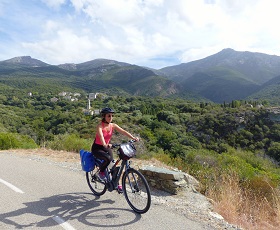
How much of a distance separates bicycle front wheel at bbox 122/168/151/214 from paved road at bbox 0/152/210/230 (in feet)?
0.42

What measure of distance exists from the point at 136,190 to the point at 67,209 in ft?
4.08

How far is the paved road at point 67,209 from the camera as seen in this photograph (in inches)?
148

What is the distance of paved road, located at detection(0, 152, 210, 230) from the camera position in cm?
376

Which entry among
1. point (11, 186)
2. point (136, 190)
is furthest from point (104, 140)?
point (11, 186)

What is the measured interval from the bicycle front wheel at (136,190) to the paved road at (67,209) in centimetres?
13

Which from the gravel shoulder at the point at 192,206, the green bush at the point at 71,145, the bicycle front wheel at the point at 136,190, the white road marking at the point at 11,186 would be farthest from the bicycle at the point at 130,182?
the green bush at the point at 71,145

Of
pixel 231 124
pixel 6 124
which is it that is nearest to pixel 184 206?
pixel 231 124

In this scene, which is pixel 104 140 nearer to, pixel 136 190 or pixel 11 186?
pixel 136 190

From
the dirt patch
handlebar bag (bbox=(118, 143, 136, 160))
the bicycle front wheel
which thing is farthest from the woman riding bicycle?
the dirt patch

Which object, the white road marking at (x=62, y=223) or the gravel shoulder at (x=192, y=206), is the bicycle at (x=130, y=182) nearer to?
the gravel shoulder at (x=192, y=206)

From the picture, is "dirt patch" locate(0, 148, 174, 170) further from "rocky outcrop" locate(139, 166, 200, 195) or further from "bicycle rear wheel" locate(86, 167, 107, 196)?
"bicycle rear wheel" locate(86, 167, 107, 196)

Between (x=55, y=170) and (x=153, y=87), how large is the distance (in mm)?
189050

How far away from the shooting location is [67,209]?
434 cm

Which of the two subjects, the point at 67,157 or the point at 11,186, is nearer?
the point at 11,186
